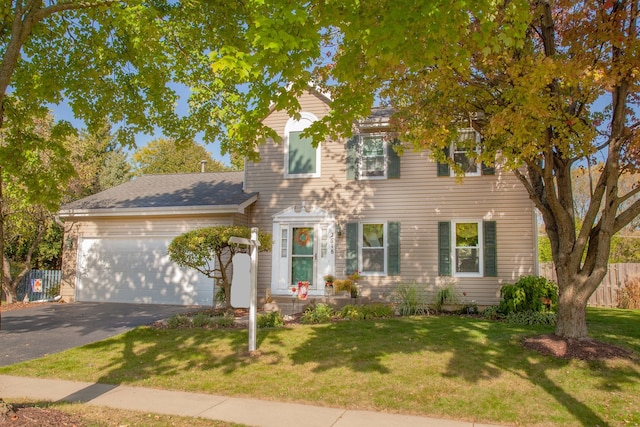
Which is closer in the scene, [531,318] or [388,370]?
[388,370]

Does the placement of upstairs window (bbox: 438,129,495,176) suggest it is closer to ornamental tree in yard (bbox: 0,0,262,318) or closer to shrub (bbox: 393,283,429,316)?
shrub (bbox: 393,283,429,316)

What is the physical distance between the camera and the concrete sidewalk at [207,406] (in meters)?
5.30

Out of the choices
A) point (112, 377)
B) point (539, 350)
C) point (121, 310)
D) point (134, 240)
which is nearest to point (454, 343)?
point (539, 350)

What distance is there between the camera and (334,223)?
1470 cm

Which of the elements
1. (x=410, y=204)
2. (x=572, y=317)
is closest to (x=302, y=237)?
(x=410, y=204)

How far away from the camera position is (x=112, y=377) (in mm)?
7047

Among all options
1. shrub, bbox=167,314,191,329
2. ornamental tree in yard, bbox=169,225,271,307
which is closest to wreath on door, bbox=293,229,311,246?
ornamental tree in yard, bbox=169,225,271,307

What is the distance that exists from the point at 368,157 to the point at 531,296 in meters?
6.12

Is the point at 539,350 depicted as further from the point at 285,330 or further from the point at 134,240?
the point at 134,240

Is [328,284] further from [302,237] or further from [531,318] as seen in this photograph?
[531,318]

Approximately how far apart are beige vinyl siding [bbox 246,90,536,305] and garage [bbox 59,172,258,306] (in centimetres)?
115

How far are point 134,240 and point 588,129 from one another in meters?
13.3

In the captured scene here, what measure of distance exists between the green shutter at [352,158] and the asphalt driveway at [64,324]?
6.32m

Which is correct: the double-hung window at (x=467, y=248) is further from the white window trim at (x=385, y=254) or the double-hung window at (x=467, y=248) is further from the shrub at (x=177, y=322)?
the shrub at (x=177, y=322)
